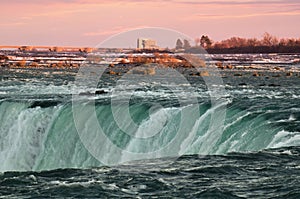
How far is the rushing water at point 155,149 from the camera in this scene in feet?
73.6

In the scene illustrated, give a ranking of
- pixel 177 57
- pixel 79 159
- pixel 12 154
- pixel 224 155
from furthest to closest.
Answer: pixel 177 57, pixel 12 154, pixel 79 159, pixel 224 155

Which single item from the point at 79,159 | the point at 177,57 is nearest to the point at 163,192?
the point at 79,159

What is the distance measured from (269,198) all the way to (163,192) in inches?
130

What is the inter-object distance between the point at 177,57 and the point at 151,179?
125695 mm

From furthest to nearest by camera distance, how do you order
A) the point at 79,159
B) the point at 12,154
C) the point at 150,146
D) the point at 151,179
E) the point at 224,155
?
the point at 12,154
the point at 79,159
the point at 150,146
the point at 224,155
the point at 151,179

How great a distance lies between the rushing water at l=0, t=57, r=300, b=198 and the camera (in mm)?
22422

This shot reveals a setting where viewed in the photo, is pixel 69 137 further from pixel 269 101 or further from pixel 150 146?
pixel 269 101

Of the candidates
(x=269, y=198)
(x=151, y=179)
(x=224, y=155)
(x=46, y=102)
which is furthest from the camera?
(x=46, y=102)

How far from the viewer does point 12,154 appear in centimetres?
3550

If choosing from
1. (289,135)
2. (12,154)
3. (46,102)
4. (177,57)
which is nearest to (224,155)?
(289,135)

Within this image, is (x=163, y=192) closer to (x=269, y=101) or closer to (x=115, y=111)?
(x=115, y=111)

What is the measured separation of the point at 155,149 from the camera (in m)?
30.1

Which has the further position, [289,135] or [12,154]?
[12,154]

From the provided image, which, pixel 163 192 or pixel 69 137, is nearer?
pixel 163 192
